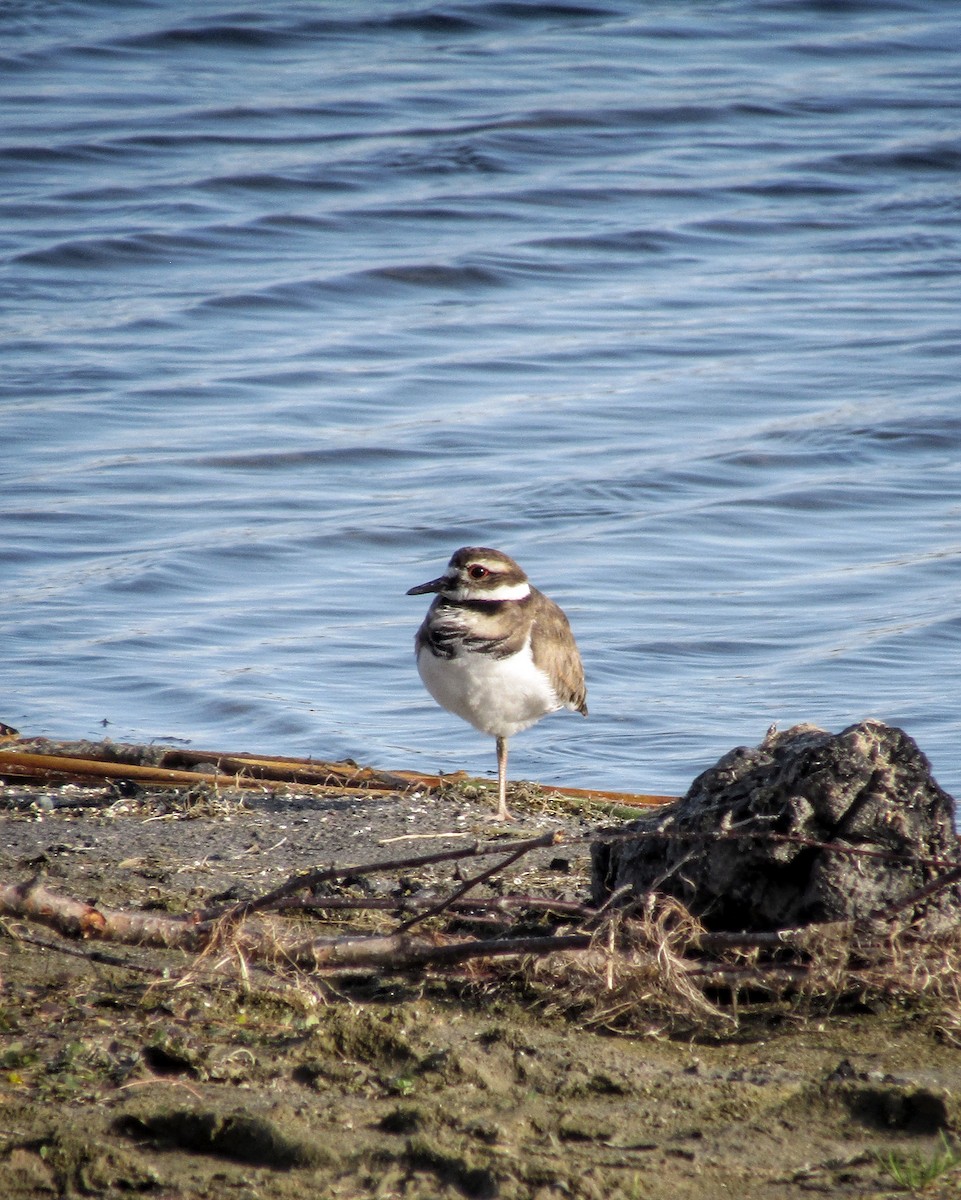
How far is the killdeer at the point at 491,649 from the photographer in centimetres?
647

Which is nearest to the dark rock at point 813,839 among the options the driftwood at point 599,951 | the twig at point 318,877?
the driftwood at point 599,951

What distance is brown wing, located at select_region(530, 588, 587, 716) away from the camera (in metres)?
6.70

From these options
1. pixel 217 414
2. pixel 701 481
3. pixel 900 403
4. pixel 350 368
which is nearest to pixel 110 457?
pixel 217 414

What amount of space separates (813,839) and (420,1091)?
122 centimetres

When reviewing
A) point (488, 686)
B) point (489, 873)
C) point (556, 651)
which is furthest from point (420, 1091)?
point (556, 651)

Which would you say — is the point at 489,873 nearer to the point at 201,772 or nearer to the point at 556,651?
the point at 201,772

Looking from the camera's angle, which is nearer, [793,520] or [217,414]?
[793,520]

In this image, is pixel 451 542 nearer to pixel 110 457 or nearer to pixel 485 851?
pixel 110 457

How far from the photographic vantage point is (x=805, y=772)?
4098 mm

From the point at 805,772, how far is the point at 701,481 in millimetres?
7890

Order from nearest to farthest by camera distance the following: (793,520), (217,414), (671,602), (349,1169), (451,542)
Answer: (349,1169), (671,602), (451,542), (793,520), (217,414)

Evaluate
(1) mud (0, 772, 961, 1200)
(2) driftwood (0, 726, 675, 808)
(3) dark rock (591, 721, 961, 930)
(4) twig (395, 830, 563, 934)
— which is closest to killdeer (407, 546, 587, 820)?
(2) driftwood (0, 726, 675, 808)

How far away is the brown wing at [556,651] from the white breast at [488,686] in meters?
0.07

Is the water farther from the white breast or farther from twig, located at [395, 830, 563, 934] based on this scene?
twig, located at [395, 830, 563, 934]
